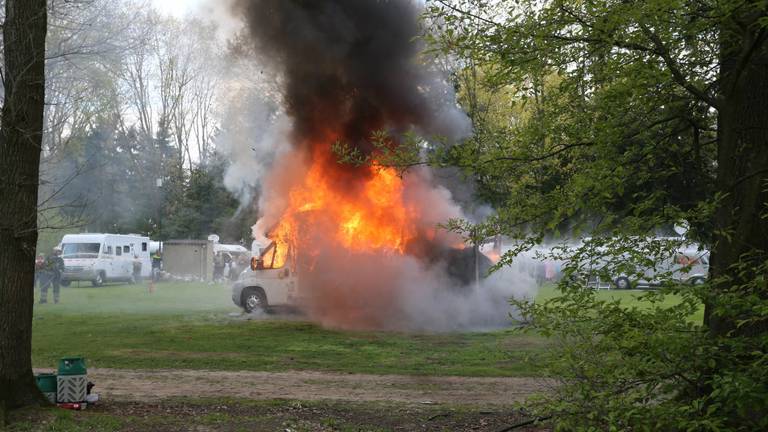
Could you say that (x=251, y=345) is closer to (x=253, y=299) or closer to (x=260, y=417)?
(x=253, y=299)

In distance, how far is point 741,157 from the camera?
19.1ft

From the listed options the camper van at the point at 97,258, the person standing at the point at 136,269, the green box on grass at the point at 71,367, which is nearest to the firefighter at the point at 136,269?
the person standing at the point at 136,269

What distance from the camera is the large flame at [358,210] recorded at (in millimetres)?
18672

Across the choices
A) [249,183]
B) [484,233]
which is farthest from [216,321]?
[249,183]

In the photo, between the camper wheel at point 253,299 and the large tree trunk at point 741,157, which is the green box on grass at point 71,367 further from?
the camper wheel at point 253,299

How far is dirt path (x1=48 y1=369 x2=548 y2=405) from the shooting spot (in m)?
9.61

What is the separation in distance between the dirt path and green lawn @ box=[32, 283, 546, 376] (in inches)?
20.4

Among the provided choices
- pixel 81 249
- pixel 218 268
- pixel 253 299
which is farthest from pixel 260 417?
pixel 218 268

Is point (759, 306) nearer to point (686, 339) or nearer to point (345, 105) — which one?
point (686, 339)

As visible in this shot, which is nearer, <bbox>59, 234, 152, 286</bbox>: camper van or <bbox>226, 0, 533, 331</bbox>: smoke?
<bbox>226, 0, 533, 331</bbox>: smoke

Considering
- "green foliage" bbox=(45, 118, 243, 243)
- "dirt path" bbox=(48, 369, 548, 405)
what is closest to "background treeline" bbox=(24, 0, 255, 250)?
"green foliage" bbox=(45, 118, 243, 243)

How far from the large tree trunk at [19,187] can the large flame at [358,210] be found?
1076 centimetres

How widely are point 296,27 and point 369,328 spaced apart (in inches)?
317

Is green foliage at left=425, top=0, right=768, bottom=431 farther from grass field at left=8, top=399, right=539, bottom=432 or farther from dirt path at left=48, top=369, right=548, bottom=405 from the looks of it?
dirt path at left=48, top=369, right=548, bottom=405
